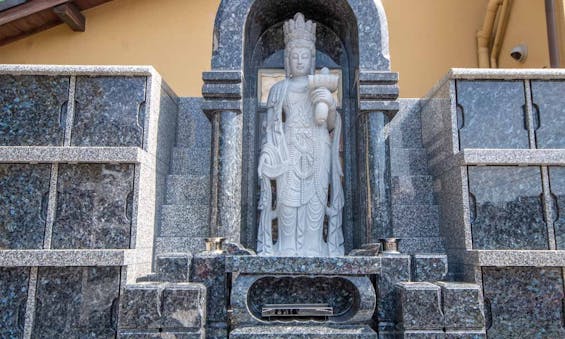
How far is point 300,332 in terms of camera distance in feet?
13.3

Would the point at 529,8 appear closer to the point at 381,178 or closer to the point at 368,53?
the point at 368,53

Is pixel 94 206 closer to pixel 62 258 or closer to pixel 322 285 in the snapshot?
pixel 62 258

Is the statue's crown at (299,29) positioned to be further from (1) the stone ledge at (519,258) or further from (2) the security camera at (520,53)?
(2) the security camera at (520,53)

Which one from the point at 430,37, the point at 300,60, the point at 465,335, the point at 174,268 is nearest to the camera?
the point at 465,335

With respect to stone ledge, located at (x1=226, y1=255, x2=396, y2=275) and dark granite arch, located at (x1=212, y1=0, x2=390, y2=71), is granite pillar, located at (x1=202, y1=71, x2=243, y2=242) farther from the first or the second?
stone ledge, located at (x1=226, y1=255, x2=396, y2=275)

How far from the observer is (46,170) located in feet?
16.3

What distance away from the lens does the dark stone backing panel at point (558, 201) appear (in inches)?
191

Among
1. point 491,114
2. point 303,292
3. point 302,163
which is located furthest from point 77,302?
point 491,114

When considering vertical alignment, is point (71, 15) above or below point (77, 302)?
above

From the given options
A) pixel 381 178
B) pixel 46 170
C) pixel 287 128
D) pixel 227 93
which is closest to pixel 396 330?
pixel 381 178

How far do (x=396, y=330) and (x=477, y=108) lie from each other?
8.24ft

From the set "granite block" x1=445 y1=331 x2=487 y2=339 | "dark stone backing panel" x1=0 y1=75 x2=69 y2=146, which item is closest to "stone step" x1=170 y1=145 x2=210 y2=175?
"dark stone backing panel" x1=0 y1=75 x2=69 y2=146

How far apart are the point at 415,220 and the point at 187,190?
8.63 ft

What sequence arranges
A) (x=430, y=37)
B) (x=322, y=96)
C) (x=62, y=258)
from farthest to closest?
(x=430, y=37)
(x=322, y=96)
(x=62, y=258)
